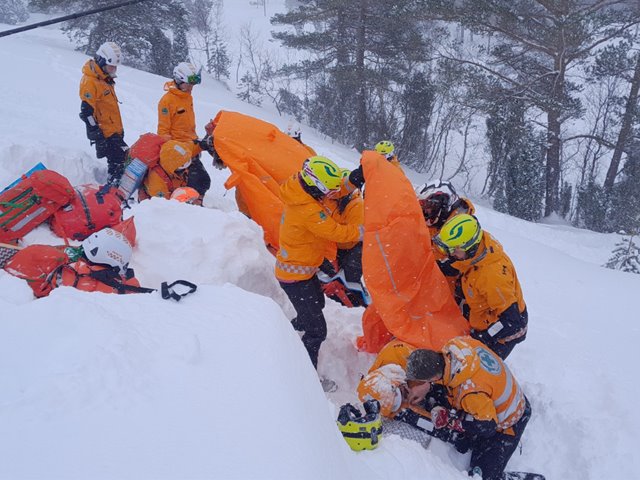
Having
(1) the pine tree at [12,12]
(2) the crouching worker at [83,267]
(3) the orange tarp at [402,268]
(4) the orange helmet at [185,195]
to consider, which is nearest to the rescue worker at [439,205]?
(3) the orange tarp at [402,268]

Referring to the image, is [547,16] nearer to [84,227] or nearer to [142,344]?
[84,227]

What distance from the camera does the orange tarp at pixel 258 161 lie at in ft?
16.5

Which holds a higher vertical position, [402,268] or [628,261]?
[402,268]

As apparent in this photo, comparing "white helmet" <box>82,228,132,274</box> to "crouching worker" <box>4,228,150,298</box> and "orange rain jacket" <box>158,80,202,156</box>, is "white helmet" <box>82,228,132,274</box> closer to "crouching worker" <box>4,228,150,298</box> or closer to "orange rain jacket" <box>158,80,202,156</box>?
"crouching worker" <box>4,228,150,298</box>

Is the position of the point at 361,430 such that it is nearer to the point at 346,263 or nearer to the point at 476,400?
the point at 476,400

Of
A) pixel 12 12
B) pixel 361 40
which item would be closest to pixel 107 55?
pixel 361 40

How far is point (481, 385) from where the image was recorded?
2912 mm

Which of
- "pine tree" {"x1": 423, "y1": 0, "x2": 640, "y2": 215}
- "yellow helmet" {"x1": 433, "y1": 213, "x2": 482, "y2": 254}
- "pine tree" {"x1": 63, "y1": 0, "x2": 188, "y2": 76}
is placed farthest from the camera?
"pine tree" {"x1": 63, "y1": 0, "x2": 188, "y2": 76}

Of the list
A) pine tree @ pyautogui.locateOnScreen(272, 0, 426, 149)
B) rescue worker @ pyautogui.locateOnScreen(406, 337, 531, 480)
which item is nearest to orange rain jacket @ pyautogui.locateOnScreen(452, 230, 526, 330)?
rescue worker @ pyautogui.locateOnScreen(406, 337, 531, 480)

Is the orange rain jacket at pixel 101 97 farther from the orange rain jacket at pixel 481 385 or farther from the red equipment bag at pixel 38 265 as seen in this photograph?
the orange rain jacket at pixel 481 385

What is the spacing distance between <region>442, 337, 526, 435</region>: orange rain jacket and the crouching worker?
2.05 meters

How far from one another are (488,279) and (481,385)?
79cm

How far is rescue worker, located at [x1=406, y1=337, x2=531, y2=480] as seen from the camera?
2.90 meters

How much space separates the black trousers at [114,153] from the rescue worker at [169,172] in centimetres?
80
